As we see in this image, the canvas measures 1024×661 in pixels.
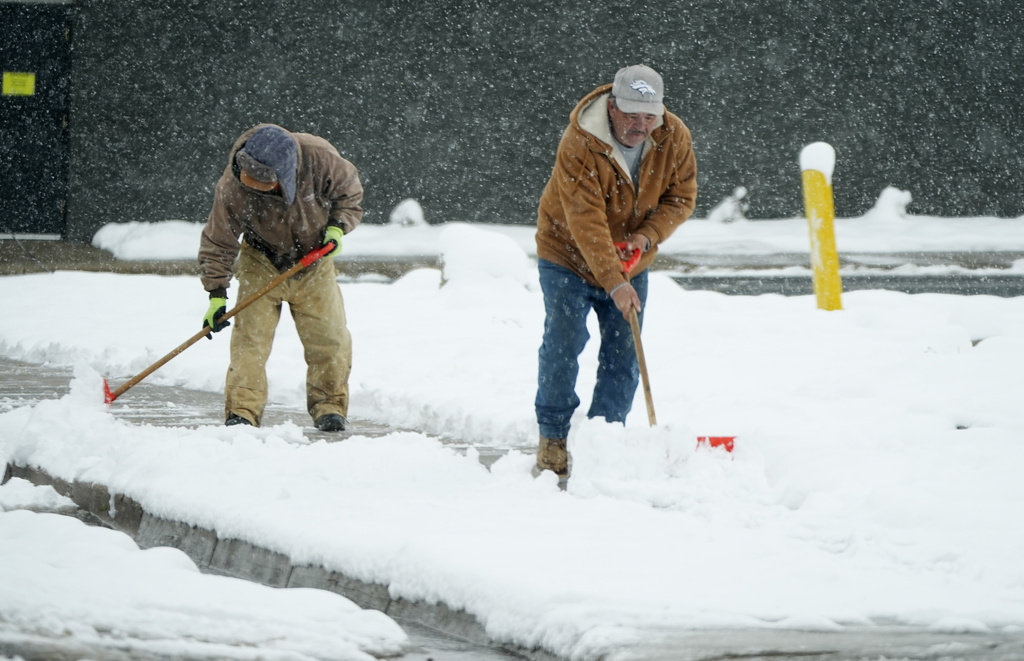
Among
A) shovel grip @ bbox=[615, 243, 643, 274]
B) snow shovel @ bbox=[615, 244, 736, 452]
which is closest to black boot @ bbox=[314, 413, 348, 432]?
snow shovel @ bbox=[615, 244, 736, 452]

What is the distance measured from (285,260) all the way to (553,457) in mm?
1903

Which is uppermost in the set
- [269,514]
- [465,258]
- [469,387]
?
[465,258]

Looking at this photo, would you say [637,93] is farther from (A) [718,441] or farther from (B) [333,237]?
(B) [333,237]

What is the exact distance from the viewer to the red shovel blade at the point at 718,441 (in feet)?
14.9

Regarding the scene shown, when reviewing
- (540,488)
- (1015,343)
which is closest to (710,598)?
(540,488)

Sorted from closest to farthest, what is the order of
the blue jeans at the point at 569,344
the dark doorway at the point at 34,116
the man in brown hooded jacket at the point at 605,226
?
the man in brown hooded jacket at the point at 605,226, the blue jeans at the point at 569,344, the dark doorway at the point at 34,116

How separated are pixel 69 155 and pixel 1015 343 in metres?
11.0

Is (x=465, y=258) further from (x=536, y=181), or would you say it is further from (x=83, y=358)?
(x=536, y=181)

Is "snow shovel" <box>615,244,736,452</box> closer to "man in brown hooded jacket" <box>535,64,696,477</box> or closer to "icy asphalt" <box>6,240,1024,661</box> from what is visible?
"man in brown hooded jacket" <box>535,64,696,477</box>

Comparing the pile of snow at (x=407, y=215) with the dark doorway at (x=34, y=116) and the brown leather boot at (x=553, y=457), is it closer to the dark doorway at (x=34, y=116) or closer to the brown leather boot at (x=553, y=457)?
the dark doorway at (x=34, y=116)

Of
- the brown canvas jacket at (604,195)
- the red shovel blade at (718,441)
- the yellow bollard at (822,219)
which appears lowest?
the red shovel blade at (718,441)

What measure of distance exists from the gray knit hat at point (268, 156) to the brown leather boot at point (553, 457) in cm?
174

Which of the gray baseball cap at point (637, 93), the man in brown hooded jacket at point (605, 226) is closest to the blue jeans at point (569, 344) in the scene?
the man in brown hooded jacket at point (605, 226)

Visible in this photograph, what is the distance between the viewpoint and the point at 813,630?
311 centimetres
